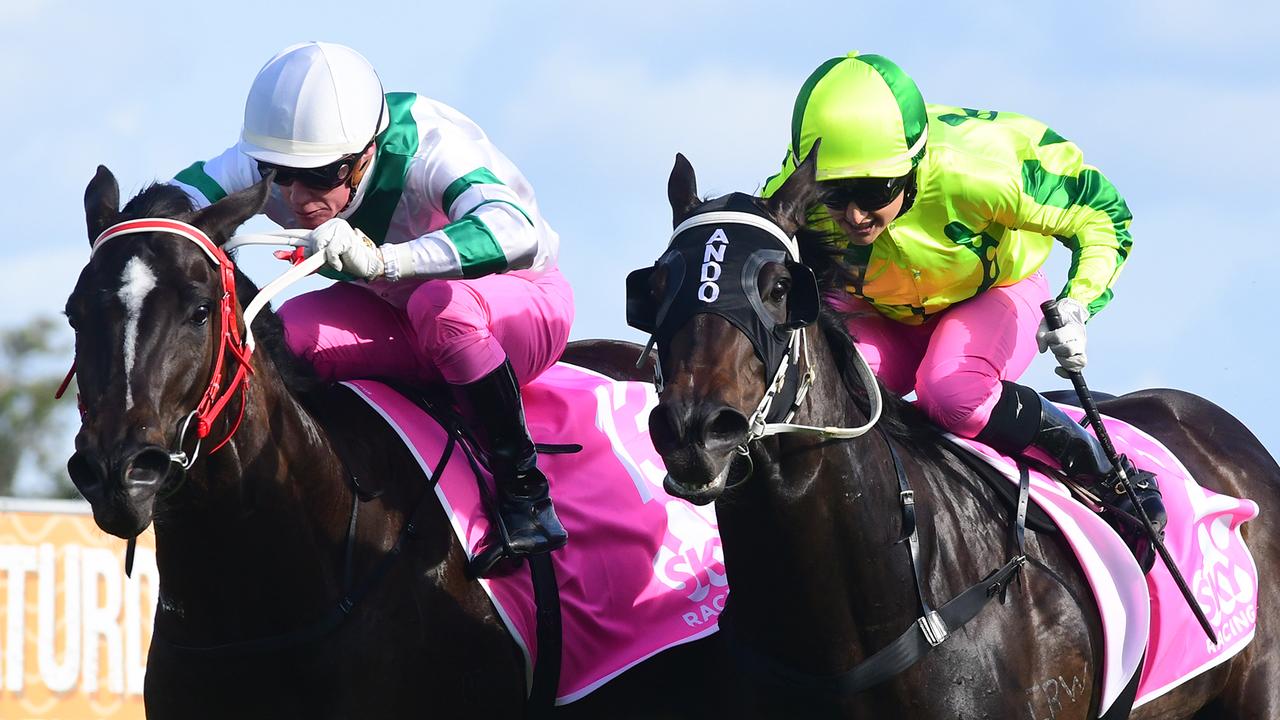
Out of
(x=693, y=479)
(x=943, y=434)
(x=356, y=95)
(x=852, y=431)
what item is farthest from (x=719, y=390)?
(x=356, y=95)

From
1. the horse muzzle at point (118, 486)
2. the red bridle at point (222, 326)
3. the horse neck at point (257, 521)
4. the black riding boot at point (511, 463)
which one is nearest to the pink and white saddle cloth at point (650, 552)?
the black riding boot at point (511, 463)

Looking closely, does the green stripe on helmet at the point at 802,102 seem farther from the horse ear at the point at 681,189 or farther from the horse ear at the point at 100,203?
the horse ear at the point at 100,203

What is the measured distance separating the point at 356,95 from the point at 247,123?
35 cm

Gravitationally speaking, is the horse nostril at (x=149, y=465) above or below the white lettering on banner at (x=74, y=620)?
above

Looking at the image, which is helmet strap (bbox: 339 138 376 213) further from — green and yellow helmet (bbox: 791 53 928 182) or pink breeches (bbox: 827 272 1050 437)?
pink breeches (bbox: 827 272 1050 437)

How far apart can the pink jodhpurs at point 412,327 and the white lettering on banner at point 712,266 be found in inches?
49.3

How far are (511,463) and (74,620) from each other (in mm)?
7277

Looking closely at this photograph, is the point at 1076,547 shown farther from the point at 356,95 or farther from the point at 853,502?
the point at 356,95

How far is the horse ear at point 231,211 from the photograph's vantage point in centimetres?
458

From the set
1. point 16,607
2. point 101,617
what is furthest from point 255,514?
point 101,617

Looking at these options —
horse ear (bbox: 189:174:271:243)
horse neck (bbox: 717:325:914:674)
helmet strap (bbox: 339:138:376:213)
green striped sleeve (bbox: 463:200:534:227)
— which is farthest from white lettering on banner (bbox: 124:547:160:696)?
horse neck (bbox: 717:325:914:674)

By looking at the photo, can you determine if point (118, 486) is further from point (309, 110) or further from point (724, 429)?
point (309, 110)

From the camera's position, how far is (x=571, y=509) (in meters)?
5.64

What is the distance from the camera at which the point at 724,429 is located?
3998 millimetres
